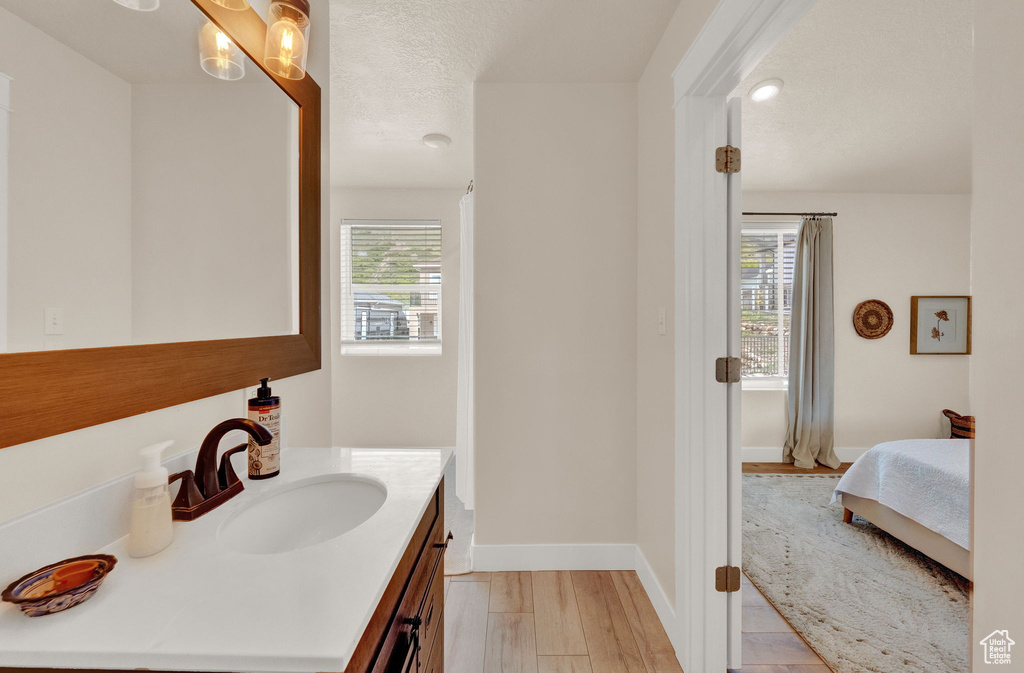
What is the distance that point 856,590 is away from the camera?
197 cm

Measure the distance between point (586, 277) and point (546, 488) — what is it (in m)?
1.08

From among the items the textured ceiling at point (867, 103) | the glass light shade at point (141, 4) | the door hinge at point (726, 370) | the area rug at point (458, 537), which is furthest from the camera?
the area rug at point (458, 537)

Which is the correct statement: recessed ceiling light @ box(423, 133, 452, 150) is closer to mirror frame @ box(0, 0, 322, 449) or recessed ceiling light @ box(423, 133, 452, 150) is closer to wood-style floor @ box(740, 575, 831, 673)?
mirror frame @ box(0, 0, 322, 449)

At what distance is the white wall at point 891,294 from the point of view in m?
3.84

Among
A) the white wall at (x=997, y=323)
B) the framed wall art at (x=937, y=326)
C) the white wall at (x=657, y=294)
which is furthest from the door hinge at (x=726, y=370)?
the framed wall art at (x=937, y=326)

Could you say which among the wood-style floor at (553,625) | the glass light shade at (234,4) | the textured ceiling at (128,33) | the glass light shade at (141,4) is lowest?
the wood-style floor at (553,625)

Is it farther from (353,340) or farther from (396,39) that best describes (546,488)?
(353,340)

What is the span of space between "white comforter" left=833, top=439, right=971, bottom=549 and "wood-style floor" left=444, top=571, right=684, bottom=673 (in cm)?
153

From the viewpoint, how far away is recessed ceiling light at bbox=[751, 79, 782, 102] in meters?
2.13

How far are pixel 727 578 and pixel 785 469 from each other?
276 centimetres

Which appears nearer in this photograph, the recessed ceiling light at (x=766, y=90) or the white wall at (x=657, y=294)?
the white wall at (x=657, y=294)

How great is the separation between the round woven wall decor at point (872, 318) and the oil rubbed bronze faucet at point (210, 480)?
15.5ft

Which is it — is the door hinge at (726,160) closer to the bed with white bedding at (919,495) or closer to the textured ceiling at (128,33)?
the textured ceiling at (128,33)

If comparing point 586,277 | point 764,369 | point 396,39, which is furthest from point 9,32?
point 764,369
